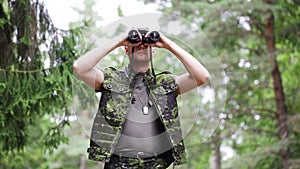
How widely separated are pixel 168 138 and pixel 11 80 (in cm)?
245

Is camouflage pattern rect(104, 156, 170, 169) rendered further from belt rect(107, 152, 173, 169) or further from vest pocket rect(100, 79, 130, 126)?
vest pocket rect(100, 79, 130, 126)

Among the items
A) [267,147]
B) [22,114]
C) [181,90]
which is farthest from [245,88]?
[181,90]

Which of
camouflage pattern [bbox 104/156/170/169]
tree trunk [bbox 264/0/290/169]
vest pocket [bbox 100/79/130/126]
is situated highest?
vest pocket [bbox 100/79/130/126]

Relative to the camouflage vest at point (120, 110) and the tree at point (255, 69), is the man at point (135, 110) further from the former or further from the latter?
the tree at point (255, 69)

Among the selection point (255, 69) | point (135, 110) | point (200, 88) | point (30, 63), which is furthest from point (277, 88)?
point (135, 110)

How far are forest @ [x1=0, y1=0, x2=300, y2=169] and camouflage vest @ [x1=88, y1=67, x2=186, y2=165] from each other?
3.9 inches

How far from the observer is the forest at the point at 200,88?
2398 mm

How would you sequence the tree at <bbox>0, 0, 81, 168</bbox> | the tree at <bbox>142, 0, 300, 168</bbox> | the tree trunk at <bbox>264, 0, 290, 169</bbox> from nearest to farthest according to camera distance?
the tree at <bbox>0, 0, 81, 168</bbox> < the tree at <bbox>142, 0, 300, 168</bbox> < the tree trunk at <bbox>264, 0, 290, 169</bbox>

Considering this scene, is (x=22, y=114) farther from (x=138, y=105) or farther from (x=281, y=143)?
(x=281, y=143)

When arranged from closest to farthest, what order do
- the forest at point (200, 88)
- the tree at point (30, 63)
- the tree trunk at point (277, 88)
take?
1. the forest at point (200, 88)
2. the tree at point (30, 63)
3. the tree trunk at point (277, 88)

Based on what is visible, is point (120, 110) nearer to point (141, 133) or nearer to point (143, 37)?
point (141, 133)

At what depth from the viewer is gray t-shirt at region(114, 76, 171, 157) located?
209 cm

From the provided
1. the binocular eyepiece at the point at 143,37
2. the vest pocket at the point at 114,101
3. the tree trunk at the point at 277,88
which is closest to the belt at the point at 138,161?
the vest pocket at the point at 114,101

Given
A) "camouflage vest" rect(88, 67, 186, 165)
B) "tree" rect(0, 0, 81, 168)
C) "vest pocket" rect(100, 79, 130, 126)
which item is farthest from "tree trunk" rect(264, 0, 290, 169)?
"vest pocket" rect(100, 79, 130, 126)
